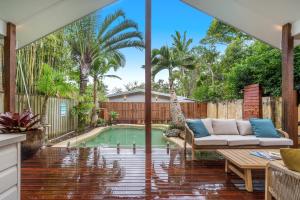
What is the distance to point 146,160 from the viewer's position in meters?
4.91

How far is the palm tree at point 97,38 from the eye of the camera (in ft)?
23.6

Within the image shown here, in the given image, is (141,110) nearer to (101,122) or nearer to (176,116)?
(176,116)

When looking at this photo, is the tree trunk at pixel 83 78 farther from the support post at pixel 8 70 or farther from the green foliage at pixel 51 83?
the support post at pixel 8 70

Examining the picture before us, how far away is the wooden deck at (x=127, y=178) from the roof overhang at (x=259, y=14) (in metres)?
2.85

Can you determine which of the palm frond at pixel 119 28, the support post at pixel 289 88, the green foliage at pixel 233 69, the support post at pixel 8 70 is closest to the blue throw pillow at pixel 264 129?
the support post at pixel 289 88

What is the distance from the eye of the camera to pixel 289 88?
496 centimetres

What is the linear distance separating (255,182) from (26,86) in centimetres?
549

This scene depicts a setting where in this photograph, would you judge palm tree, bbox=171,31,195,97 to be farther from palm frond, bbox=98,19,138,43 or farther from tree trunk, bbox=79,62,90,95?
tree trunk, bbox=79,62,90,95

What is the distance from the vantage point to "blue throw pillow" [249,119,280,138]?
511cm

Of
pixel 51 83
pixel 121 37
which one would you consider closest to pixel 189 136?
pixel 51 83

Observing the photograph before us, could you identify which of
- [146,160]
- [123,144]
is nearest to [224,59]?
[123,144]

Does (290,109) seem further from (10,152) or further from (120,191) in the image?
(10,152)

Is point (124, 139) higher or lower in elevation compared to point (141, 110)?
lower

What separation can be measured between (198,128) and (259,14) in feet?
8.33
